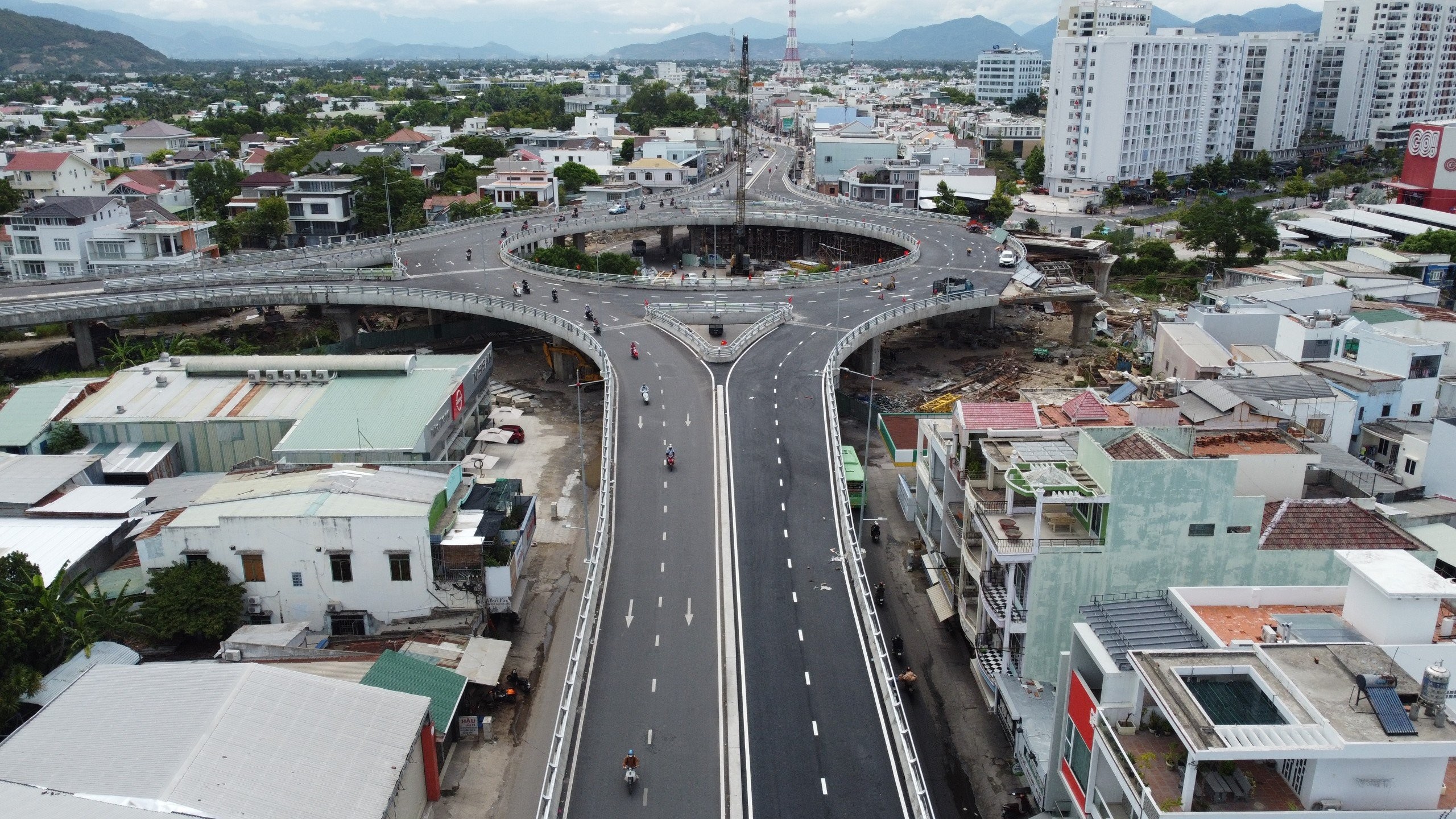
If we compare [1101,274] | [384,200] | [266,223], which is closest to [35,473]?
[266,223]

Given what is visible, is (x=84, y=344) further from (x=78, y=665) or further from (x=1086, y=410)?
(x=1086, y=410)

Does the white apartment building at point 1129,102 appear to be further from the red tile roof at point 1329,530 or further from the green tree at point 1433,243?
the red tile roof at point 1329,530

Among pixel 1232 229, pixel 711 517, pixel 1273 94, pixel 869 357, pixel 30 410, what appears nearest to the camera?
pixel 711 517

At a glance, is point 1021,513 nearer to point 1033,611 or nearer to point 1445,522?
point 1033,611

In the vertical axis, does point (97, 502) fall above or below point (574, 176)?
below

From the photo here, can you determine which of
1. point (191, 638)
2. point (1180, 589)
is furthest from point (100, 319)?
point (1180, 589)
